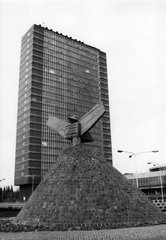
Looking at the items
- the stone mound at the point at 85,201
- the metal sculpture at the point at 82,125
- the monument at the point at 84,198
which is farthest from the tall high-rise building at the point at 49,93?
the stone mound at the point at 85,201

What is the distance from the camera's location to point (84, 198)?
2377cm

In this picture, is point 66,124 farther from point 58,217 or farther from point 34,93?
point 34,93

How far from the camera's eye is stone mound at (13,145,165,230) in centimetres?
2230

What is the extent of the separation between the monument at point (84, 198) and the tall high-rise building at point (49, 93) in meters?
75.2

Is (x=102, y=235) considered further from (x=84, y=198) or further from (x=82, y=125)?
(x=82, y=125)

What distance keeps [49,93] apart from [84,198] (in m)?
93.9

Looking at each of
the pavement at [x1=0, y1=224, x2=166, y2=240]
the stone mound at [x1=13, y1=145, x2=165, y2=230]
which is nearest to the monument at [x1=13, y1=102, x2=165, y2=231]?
the stone mound at [x1=13, y1=145, x2=165, y2=230]

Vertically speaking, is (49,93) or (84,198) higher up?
(49,93)

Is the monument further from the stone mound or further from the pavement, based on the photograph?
the pavement

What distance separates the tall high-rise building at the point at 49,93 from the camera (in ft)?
350

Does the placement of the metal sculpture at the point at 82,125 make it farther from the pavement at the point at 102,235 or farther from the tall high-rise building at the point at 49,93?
the tall high-rise building at the point at 49,93

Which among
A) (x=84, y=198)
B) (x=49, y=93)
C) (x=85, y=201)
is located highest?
(x=49, y=93)

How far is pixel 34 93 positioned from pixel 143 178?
5724 cm

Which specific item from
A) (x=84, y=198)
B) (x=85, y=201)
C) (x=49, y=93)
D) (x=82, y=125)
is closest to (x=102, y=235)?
(x=85, y=201)
